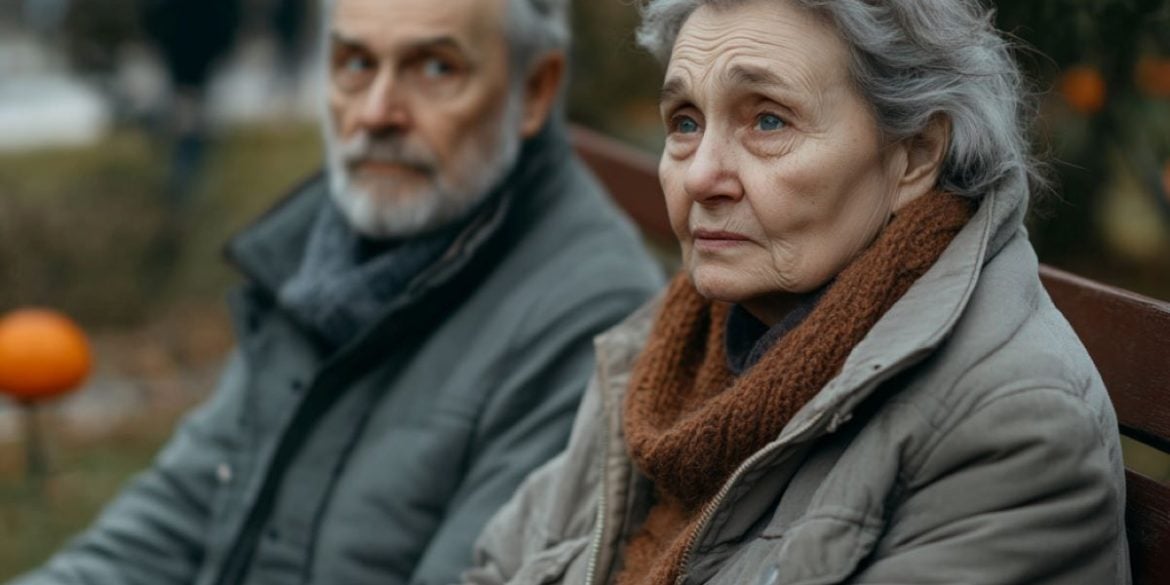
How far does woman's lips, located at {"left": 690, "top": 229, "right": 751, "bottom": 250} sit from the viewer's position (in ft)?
7.81

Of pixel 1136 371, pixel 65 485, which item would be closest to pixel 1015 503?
pixel 1136 371

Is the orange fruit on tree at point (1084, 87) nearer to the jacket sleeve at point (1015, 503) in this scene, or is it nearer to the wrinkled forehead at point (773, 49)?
the wrinkled forehead at point (773, 49)

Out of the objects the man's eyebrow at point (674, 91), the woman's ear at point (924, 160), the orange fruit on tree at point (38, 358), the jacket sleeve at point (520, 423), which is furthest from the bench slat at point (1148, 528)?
the orange fruit on tree at point (38, 358)

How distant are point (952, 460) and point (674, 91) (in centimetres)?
73

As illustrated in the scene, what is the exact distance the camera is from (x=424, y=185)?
3477 millimetres

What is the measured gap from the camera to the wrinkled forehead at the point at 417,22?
3406 mm

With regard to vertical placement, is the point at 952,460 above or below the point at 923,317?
below

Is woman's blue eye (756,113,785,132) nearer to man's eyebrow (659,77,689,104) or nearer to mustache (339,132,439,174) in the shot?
man's eyebrow (659,77,689,104)

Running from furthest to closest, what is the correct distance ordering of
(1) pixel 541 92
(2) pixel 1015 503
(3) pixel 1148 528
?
(1) pixel 541 92 → (3) pixel 1148 528 → (2) pixel 1015 503

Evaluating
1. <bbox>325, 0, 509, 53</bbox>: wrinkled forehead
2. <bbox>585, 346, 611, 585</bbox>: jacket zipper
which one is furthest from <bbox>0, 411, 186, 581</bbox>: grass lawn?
<bbox>585, 346, 611, 585</bbox>: jacket zipper

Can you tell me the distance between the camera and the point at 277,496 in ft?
11.0

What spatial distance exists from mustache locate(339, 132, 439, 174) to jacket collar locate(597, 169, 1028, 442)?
1512 millimetres

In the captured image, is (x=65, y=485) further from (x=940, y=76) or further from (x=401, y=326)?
(x=940, y=76)

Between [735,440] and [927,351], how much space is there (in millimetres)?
308
